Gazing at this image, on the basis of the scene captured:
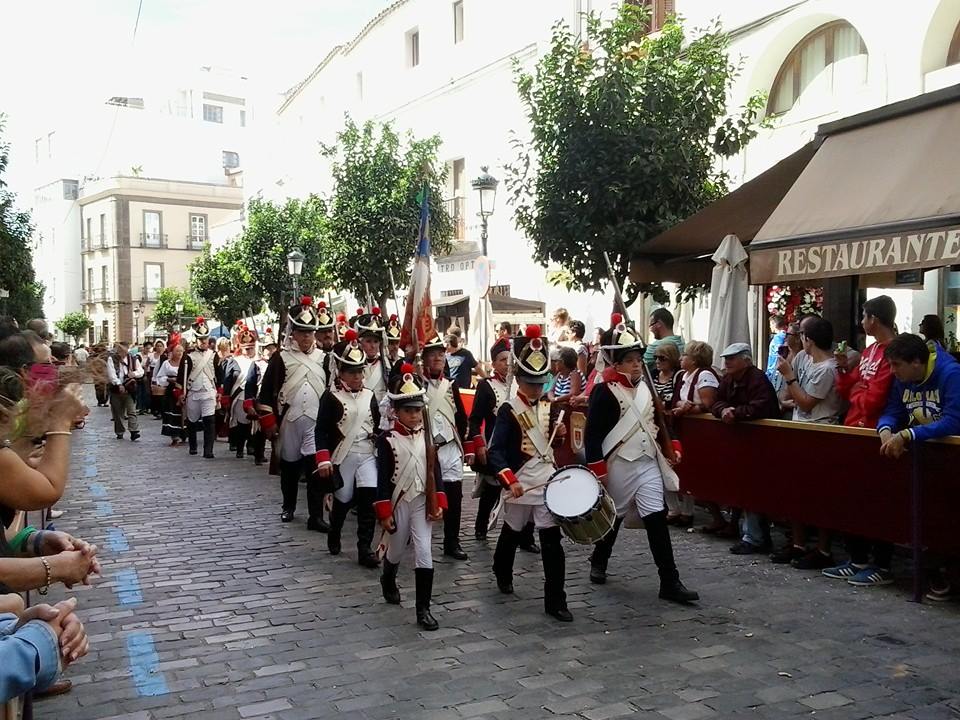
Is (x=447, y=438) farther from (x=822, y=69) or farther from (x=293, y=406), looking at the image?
(x=822, y=69)

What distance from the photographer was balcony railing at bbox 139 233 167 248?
6781 centimetres

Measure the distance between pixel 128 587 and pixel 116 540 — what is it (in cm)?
191

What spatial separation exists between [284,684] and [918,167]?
20.4 ft

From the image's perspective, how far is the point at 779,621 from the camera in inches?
243

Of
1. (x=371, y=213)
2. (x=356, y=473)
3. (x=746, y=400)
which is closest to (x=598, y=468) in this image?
(x=746, y=400)

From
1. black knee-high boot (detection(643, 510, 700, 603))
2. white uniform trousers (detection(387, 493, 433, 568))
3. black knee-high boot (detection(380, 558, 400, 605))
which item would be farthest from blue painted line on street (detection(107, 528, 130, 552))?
black knee-high boot (detection(643, 510, 700, 603))

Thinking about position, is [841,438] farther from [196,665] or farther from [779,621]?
[196,665]

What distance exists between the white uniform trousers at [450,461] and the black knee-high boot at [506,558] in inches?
56.4

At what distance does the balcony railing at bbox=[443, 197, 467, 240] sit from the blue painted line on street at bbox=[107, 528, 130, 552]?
18.3 metres

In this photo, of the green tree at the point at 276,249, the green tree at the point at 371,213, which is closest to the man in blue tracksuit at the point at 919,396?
the green tree at the point at 371,213

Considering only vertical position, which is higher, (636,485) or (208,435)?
(636,485)

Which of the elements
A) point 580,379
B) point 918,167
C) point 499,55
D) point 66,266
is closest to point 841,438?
point 918,167

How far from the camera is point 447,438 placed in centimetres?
846

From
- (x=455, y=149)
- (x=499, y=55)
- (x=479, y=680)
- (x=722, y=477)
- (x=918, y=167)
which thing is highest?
(x=499, y=55)
